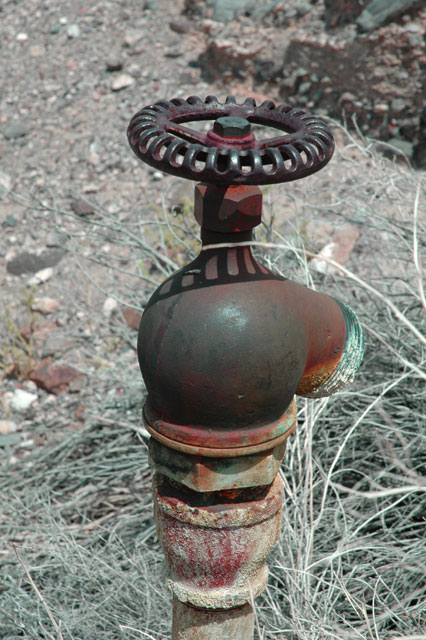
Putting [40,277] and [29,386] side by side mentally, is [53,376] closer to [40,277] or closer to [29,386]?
[29,386]

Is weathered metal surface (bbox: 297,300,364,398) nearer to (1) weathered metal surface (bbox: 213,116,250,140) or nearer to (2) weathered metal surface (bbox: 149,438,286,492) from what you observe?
(2) weathered metal surface (bbox: 149,438,286,492)

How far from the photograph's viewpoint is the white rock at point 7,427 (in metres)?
2.80

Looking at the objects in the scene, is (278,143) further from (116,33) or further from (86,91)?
(116,33)

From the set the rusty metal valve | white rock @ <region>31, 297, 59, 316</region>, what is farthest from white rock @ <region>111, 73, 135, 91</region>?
the rusty metal valve

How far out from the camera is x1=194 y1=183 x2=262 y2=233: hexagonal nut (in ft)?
3.48

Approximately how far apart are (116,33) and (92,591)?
11.8 feet

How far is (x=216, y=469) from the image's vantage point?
44.4 inches

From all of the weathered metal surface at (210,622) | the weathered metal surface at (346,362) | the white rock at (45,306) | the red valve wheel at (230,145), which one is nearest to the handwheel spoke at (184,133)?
the red valve wheel at (230,145)

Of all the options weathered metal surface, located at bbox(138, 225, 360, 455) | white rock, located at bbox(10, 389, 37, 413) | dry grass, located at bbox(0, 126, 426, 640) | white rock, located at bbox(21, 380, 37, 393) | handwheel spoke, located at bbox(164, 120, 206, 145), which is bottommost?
white rock, located at bbox(21, 380, 37, 393)

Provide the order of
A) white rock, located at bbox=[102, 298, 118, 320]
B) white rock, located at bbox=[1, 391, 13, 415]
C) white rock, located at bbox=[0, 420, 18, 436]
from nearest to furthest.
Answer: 1. white rock, located at bbox=[0, 420, 18, 436]
2. white rock, located at bbox=[1, 391, 13, 415]
3. white rock, located at bbox=[102, 298, 118, 320]

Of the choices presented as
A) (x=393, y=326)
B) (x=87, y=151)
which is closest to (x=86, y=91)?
(x=87, y=151)

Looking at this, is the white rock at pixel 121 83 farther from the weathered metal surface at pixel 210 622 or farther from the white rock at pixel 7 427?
the weathered metal surface at pixel 210 622

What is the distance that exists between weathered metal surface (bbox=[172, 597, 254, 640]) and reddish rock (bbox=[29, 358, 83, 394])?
175 cm

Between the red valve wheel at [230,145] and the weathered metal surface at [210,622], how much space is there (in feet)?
2.63
